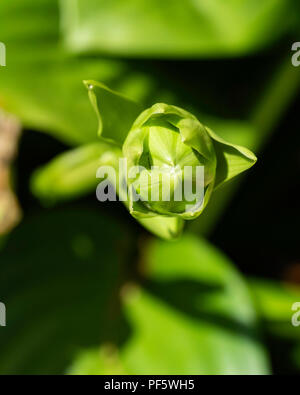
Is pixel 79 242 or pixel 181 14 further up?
pixel 181 14

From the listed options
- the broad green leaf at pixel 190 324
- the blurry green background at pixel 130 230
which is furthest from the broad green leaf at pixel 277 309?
the broad green leaf at pixel 190 324

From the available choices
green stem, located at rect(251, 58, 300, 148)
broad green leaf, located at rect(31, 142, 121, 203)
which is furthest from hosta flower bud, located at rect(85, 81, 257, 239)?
green stem, located at rect(251, 58, 300, 148)

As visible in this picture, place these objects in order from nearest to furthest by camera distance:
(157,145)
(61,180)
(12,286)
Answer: (157,145)
(61,180)
(12,286)

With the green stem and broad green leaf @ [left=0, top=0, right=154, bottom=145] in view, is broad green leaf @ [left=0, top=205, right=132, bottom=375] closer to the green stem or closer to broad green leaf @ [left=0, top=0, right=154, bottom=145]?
broad green leaf @ [left=0, top=0, right=154, bottom=145]

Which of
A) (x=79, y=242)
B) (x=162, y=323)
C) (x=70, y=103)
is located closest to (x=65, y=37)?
(x=70, y=103)

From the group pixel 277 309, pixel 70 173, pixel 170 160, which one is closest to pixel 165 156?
pixel 170 160

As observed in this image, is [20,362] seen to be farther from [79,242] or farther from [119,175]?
[119,175]
